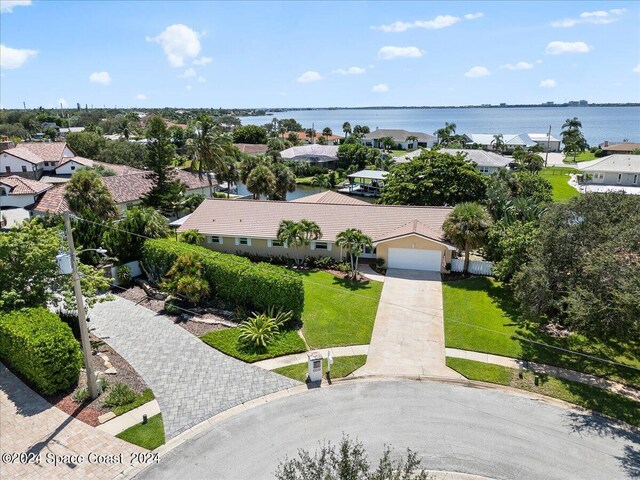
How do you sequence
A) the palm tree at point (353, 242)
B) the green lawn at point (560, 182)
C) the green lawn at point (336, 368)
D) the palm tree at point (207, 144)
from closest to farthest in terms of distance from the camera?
the green lawn at point (336, 368), the palm tree at point (353, 242), the palm tree at point (207, 144), the green lawn at point (560, 182)

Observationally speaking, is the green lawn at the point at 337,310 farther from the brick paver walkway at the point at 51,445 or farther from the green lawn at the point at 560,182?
the green lawn at the point at 560,182

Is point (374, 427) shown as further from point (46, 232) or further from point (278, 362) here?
point (46, 232)

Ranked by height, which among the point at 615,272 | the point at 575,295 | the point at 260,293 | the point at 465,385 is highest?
the point at 615,272

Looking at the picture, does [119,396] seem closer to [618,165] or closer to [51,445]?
[51,445]

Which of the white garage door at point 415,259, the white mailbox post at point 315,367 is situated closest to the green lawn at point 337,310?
the white mailbox post at point 315,367

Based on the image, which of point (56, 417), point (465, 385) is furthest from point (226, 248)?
point (465, 385)

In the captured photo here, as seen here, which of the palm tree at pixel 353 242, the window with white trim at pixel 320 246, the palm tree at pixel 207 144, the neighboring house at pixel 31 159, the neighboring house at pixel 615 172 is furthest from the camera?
the neighboring house at pixel 31 159

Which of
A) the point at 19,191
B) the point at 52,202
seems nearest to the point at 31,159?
the point at 19,191

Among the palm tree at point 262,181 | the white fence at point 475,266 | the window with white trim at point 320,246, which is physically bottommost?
the white fence at point 475,266
